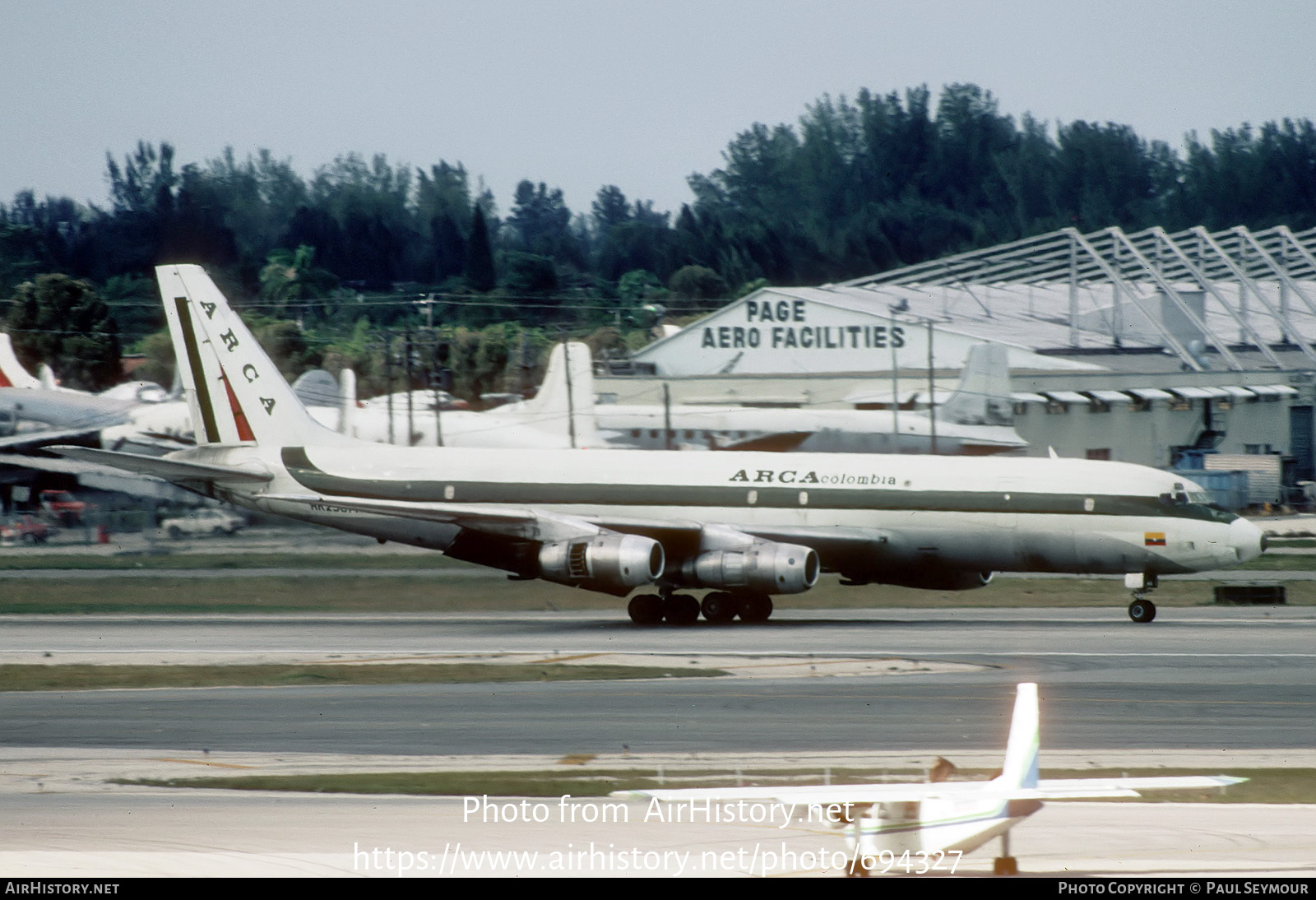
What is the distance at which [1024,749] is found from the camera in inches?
460

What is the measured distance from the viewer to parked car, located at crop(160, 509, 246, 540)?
4583 centimetres

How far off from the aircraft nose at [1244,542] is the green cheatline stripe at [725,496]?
1.65 feet

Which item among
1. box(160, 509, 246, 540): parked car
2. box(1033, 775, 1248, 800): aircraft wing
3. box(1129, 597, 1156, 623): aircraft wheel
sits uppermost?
box(1033, 775, 1248, 800): aircraft wing

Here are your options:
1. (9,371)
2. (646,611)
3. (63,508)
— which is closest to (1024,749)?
(646,611)

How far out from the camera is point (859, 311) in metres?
78.4

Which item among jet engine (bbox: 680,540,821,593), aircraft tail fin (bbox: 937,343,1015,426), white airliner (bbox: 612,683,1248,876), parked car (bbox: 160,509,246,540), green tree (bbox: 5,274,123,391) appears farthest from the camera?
green tree (bbox: 5,274,123,391)

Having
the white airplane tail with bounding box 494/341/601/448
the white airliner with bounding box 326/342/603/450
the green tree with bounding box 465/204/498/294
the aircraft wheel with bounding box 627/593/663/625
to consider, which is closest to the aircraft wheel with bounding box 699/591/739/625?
the aircraft wheel with bounding box 627/593/663/625

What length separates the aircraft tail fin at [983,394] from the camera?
64.2 metres

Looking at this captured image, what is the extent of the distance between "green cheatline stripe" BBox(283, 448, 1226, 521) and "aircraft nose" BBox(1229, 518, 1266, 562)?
1.65 feet

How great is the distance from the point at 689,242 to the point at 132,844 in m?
125

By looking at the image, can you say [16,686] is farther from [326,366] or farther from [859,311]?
[326,366]

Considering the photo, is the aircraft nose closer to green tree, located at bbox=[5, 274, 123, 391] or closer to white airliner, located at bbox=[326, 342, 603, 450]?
white airliner, located at bbox=[326, 342, 603, 450]

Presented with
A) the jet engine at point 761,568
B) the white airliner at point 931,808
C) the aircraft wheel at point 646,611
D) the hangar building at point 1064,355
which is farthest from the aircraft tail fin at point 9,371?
the white airliner at point 931,808

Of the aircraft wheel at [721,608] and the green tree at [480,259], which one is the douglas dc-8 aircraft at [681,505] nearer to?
the aircraft wheel at [721,608]
